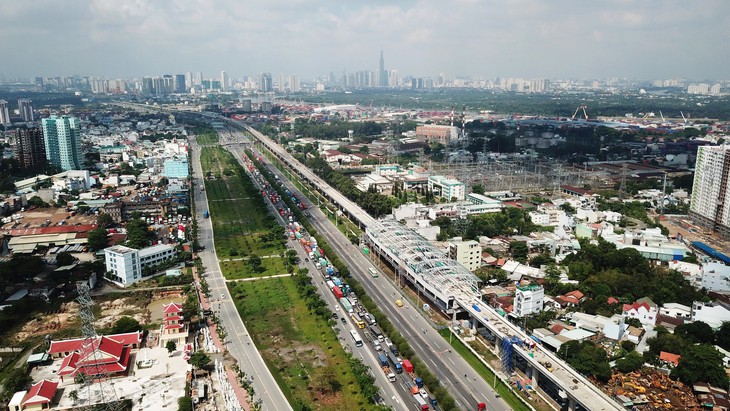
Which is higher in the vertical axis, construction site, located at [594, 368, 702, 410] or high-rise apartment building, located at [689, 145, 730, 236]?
high-rise apartment building, located at [689, 145, 730, 236]

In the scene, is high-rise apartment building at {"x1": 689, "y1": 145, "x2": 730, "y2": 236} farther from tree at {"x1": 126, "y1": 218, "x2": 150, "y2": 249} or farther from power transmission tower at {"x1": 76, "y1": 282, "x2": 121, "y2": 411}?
tree at {"x1": 126, "y1": 218, "x2": 150, "y2": 249}

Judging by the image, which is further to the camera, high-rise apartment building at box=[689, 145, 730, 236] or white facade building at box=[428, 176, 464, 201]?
white facade building at box=[428, 176, 464, 201]

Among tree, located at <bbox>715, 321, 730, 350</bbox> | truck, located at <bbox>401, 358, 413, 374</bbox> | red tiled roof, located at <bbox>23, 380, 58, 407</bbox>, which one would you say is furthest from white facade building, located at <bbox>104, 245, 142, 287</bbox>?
tree, located at <bbox>715, 321, 730, 350</bbox>

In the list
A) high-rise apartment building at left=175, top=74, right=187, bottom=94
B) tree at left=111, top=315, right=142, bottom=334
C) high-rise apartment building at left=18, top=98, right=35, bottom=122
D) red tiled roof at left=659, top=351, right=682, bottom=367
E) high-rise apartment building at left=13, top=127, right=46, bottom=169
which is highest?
high-rise apartment building at left=175, top=74, right=187, bottom=94

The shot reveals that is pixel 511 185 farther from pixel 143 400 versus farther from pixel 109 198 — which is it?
pixel 143 400

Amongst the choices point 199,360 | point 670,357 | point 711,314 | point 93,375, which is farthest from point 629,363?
point 93,375

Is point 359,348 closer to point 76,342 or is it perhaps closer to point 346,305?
point 346,305

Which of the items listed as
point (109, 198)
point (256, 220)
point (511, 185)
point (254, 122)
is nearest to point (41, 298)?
point (256, 220)
